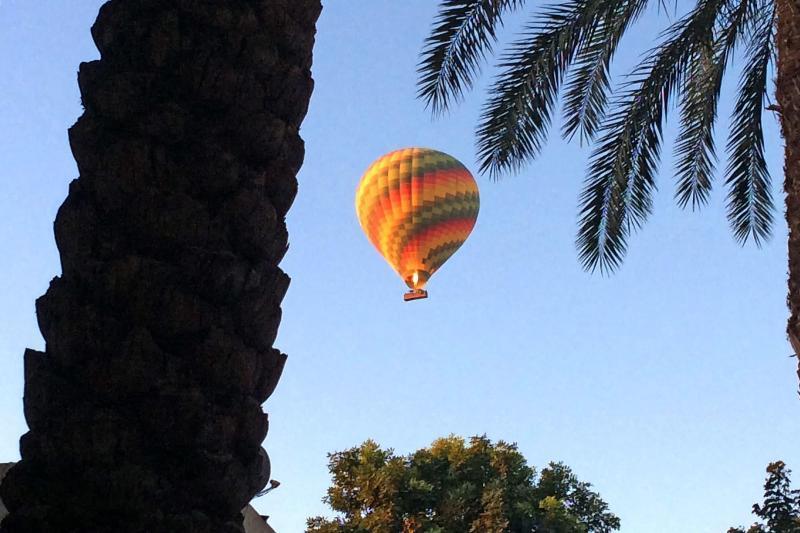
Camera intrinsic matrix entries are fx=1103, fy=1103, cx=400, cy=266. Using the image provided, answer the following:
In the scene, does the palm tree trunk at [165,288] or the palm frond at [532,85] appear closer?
the palm tree trunk at [165,288]

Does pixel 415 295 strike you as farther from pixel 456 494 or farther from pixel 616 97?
pixel 616 97

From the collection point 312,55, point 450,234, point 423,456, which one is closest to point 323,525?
point 423,456

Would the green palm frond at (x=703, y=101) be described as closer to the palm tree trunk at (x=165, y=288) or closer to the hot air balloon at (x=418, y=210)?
the palm tree trunk at (x=165, y=288)

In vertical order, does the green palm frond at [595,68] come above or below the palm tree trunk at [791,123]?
above

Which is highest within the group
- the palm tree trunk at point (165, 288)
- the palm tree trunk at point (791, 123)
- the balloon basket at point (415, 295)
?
the balloon basket at point (415, 295)

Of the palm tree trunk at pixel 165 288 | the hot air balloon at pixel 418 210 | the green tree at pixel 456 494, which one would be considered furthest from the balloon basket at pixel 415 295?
the palm tree trunk at pixel 165 288

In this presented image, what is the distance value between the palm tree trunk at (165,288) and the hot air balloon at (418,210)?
1107 inches

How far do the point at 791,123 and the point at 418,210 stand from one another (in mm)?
24065

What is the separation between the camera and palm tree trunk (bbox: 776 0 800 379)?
8.43 m

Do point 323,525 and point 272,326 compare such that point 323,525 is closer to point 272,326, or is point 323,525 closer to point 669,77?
point 669,77

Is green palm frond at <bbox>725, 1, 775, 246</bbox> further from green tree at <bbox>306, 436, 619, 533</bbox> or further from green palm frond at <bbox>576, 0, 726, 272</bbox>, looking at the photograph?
green tree at <bbox>306, 436, 619, 533</bbox>

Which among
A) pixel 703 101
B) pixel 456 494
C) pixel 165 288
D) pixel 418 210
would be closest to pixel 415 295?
pixel 418 210

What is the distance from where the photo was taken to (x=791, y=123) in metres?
8.99

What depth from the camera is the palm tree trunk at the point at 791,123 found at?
332 inches
